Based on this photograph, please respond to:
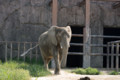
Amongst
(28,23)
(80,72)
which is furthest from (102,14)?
(80,72)

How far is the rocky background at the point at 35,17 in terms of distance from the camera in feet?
35.6

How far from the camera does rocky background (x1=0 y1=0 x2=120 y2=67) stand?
35.6 ft

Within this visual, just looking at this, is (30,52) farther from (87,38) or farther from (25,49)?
(87,38)

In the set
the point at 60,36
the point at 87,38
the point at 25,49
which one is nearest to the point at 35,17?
the point at 25,49

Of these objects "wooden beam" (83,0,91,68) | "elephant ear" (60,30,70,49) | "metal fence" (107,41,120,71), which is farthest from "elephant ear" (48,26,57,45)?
"wooden beam" (83,0,91,68)

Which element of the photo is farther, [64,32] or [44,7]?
[44,7]

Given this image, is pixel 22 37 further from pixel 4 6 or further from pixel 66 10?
pixel 66 10

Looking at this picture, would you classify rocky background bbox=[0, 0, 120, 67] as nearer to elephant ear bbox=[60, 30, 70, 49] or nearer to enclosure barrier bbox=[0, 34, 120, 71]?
enclosure barrier bbox=[0, 34, 120, 71]

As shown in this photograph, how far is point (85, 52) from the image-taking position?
941cm

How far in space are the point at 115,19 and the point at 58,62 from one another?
5904 mm

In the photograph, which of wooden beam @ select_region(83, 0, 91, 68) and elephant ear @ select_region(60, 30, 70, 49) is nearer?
elephant ear @ select_region(60, 30, 70, 49)

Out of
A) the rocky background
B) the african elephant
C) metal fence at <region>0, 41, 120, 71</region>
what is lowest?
metal fence at <region>0, 41, 120, 71</region>

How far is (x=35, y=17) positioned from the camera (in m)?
11.0

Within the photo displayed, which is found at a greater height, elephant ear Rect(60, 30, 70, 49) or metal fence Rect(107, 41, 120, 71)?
elephant ear Rect(60, 30, 70, 49)
